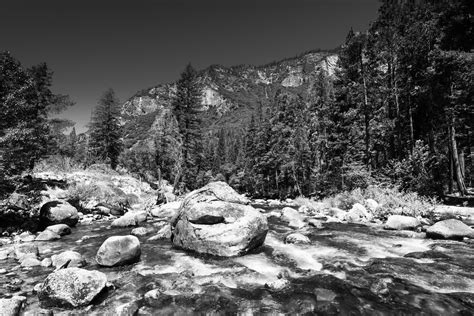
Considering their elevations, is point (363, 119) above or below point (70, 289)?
above

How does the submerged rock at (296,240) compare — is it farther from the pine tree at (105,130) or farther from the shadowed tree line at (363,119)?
the pine tree at (105,130)

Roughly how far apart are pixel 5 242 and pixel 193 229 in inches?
297

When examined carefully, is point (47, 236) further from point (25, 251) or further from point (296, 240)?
point (296, 240)

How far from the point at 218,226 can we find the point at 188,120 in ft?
79.4

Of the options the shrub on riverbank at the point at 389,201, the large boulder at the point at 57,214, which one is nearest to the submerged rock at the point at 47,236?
the large boulder at the point at 57,214

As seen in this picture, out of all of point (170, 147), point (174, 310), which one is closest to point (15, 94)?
point (174, 310)

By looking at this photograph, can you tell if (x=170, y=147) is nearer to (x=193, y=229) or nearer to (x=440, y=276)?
(x=193, y=229)

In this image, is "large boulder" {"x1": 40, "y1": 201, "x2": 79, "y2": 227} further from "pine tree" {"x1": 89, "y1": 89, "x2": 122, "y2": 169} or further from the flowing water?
"pine tree" {"x1": 89, "y1": 89, "x2": 122, "y2": 169}

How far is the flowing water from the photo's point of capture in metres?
5.29

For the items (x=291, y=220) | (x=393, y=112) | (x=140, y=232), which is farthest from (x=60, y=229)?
(x=393, y=112)

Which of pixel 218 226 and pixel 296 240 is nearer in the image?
pixel 218 226

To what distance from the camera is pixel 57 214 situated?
42.9ft

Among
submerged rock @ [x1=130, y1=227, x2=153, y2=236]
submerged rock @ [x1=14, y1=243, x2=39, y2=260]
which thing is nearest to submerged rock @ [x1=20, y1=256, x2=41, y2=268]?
submerged rock @ [x1=14, y1=243, x2=39, y2=260]

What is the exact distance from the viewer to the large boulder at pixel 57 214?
1277 cm
